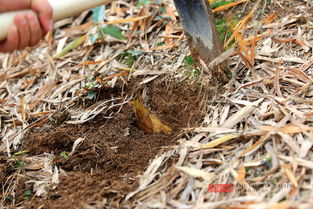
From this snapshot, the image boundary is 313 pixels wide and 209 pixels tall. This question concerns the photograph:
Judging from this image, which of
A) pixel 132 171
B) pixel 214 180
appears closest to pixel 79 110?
pixel 132 171

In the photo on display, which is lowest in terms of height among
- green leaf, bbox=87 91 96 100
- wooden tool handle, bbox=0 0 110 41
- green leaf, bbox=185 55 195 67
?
green leaf, bbox=87 91 96 100

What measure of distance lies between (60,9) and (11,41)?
0.27 m

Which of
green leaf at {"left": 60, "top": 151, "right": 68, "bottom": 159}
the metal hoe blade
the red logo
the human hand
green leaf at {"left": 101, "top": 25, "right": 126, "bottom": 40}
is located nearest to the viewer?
the red logo

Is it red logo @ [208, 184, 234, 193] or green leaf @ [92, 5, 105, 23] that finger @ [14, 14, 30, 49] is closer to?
green leaf @ [92, 5, 105, 23]

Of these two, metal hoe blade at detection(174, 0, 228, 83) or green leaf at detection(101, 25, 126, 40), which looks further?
green leaf at detection(101, 25, 126, 40)

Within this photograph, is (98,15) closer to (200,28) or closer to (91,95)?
(91,95)

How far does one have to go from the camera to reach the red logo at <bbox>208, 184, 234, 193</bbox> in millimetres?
1517

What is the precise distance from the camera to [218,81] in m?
2.06

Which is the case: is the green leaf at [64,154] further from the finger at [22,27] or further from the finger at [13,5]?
the finger at [13,5]

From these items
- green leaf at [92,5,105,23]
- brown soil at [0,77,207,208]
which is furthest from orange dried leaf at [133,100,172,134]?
green leaf at [92,5,105,23]

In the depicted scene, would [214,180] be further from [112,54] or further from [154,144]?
[112,54]

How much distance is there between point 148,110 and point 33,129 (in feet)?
2.19

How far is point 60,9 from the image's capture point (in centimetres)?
187

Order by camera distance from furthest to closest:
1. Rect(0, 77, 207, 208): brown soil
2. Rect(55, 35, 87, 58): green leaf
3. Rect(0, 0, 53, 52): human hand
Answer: Rect(55, 35, 87, 58): green leaf → Rect(0, 0, 53, 52): human hand → Rect(0, 77, 207, 208): brown soil
